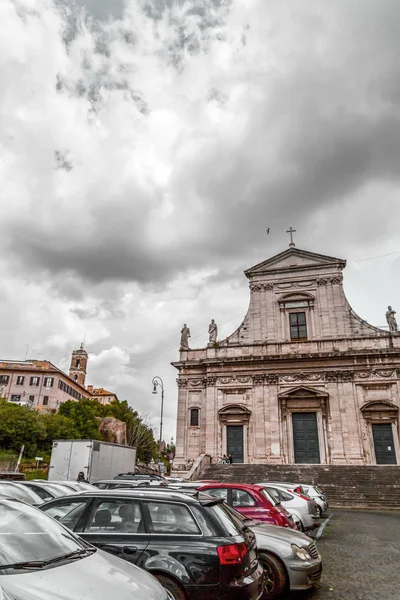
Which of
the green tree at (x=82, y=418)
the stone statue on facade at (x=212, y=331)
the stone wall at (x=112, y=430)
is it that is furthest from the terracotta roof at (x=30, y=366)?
the stone statue on facade at (x=212, y=331)

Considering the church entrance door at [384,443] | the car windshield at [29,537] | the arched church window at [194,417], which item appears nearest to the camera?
the car windshield at [29,537]

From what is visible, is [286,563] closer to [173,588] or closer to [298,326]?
[173,588]

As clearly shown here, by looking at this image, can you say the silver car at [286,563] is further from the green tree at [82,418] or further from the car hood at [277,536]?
the green tree at [82,418]

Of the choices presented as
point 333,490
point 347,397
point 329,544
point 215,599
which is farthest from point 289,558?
point 347,397

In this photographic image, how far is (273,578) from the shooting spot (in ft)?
20.8

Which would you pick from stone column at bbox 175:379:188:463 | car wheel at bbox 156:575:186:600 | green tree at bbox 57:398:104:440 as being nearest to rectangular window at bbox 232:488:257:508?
car wheel at bbox 156:575:186:600

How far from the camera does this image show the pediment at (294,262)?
33.9 m

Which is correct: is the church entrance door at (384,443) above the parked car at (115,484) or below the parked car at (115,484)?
above

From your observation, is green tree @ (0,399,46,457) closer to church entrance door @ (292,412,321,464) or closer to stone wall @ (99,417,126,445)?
stone wall @ (99,417,126,445)

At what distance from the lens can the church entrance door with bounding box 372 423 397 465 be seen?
27842mm

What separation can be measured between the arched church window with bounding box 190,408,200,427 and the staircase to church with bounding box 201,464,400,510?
447 cm

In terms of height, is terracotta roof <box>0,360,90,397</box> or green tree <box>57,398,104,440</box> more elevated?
terracotta roof <box>0,360,90,397</box>

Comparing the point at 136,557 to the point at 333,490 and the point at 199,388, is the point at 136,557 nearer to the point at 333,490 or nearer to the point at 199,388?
the point at 333,490

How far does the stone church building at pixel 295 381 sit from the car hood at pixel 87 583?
27.5 metres
